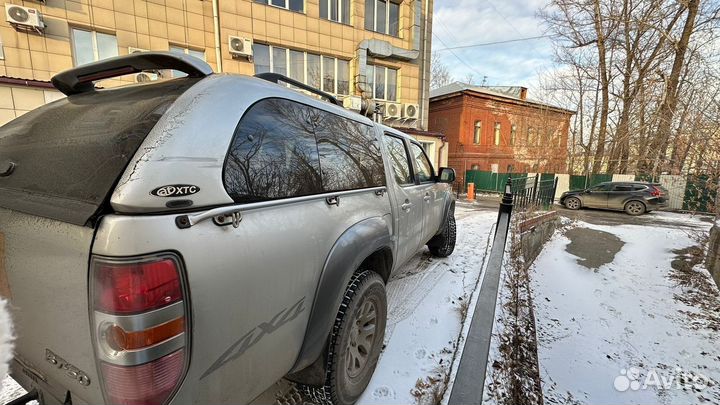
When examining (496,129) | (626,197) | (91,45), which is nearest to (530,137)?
(496,129)

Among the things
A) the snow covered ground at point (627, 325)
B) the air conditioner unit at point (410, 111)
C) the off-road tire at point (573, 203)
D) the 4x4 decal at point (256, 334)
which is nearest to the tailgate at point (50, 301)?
the 4x4 decal at point (256, 334)

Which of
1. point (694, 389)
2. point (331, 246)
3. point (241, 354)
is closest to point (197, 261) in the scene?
point (241, 354)

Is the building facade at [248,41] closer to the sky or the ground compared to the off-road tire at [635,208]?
closer to the sky

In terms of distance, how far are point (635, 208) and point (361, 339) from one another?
1630cm

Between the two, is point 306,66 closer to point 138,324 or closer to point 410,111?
point 410,111

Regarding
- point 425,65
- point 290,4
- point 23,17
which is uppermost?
point 290,4

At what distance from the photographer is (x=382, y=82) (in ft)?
45.9

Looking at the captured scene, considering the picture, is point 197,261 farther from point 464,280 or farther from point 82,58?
point 82,58

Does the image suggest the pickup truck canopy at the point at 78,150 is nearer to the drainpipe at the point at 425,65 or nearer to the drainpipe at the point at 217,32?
the drainpipe at the point at 217,32

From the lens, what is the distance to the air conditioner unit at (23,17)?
7391mm

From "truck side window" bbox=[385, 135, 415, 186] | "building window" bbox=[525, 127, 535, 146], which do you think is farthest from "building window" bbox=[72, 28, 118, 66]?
"building window" bbox=[525, 127, 535, 146]

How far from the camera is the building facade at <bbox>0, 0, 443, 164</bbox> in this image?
784 centimetres

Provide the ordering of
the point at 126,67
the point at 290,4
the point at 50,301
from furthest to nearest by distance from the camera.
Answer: the point at 290,4
the point at 126,67
the point at 50,301

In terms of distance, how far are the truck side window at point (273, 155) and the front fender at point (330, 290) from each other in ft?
1.25
